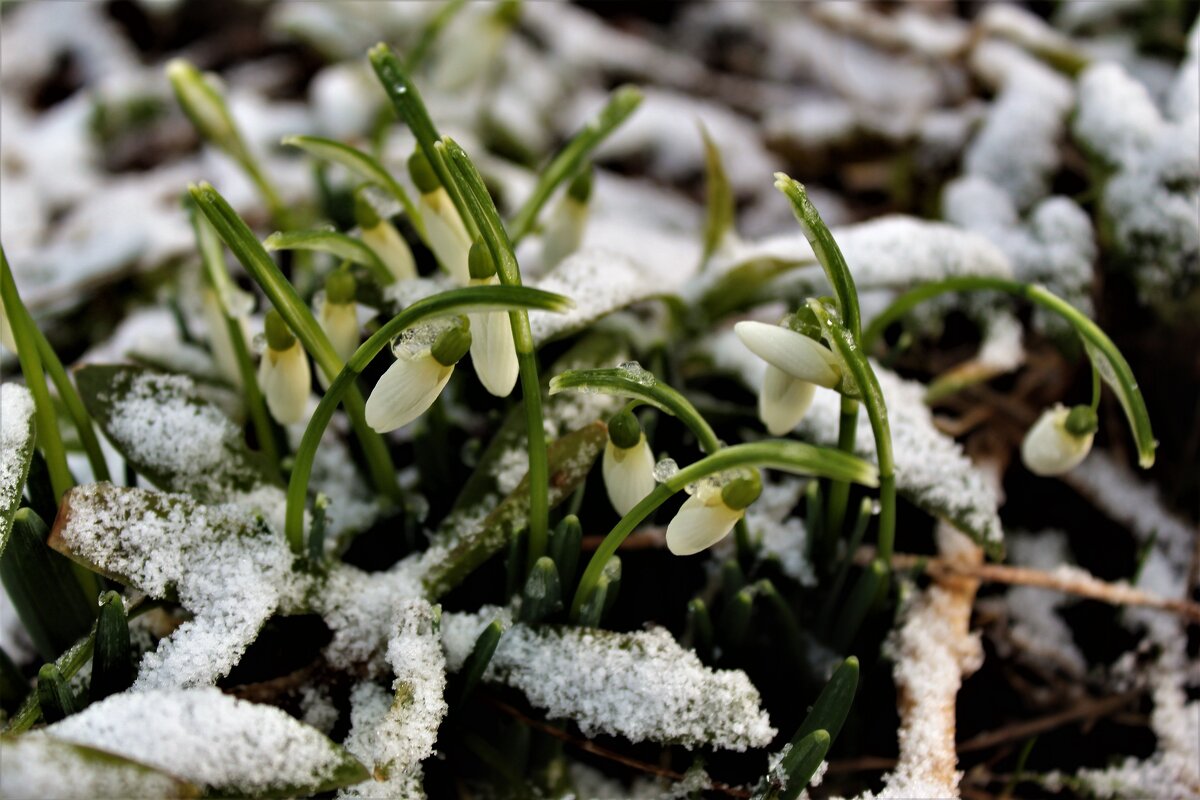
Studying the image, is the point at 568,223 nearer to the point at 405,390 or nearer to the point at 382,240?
the point at 382,240

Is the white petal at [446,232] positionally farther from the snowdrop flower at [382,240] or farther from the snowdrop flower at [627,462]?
the snowdrop flower at [627,462]

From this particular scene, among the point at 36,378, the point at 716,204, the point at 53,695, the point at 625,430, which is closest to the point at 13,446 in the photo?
the point at 36,378

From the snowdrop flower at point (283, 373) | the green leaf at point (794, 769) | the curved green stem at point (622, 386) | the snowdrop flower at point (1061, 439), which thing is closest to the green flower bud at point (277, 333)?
the snowdrop flower at point (283, 373)

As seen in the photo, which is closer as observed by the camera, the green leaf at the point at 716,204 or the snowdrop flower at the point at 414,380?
the snowdrop flower at the point at 414,380

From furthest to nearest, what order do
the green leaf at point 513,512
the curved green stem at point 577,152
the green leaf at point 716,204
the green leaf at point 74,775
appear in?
the green leaf at point 716,204
the curved green stem at point 577,152
the green leaf at point 513,512
the green leaf at point 74,775

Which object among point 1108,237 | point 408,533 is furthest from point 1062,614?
point 408,533

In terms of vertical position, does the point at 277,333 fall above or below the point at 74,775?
above
